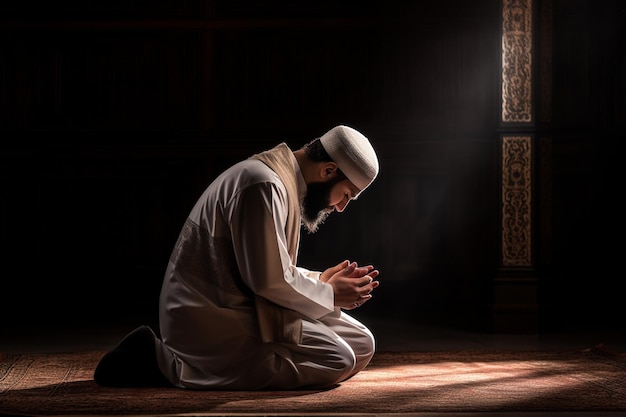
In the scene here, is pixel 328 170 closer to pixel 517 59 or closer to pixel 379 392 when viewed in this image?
pixel 379 392

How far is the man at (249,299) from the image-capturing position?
2844 millimetres

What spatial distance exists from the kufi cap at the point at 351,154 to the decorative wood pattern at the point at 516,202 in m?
1.96

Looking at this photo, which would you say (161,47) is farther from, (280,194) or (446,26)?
(280,194)

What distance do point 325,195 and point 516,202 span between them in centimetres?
205

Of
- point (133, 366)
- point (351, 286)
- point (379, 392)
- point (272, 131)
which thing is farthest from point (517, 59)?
point (133, 366)

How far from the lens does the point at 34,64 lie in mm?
5594

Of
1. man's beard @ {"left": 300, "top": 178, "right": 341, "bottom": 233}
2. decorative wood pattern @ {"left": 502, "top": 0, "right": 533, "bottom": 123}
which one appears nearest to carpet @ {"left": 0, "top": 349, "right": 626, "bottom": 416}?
man's beard @ {"left": 300, "top": 178, "right": 341, "bottom": 233}

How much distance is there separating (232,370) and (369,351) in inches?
21.1

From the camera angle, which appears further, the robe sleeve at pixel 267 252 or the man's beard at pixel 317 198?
the man's beard at pixel 317 198

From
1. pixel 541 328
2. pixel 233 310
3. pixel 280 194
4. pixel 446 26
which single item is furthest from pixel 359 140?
pixel 446 26

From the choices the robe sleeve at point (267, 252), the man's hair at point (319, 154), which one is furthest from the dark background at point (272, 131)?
the robe sleeve at point (267, 252)

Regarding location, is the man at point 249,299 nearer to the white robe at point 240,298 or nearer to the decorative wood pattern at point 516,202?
the white robe at point 240,298

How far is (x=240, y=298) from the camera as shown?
2930mm

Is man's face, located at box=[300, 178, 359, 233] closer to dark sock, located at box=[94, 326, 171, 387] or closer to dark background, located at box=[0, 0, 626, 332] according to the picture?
dark sock, located at box=[94, 326, 171, 387]
